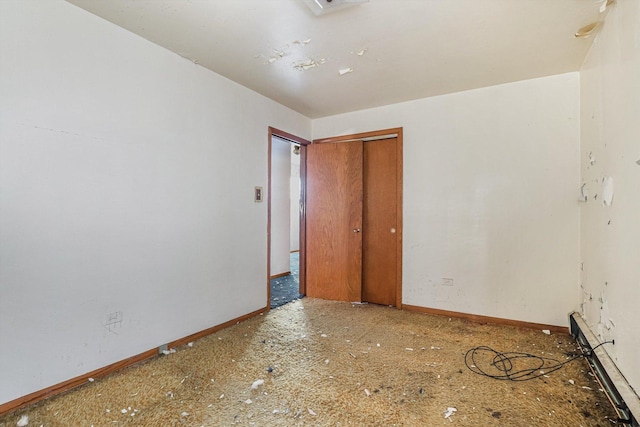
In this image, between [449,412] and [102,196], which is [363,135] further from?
[449,412]

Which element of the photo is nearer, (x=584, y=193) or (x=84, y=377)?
(x=84, y=377)

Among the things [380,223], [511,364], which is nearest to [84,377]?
[511,364]

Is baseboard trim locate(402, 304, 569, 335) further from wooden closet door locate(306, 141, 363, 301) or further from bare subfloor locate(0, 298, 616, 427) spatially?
wooden closet door locate(306, 141, 363, 301)

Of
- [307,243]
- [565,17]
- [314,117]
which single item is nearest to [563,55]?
[565,17]

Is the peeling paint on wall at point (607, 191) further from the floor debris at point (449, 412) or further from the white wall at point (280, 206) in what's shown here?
the white wall at point (280, 206)

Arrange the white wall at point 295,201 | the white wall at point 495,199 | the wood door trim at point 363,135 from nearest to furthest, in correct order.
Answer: the white wall at point 495,199
the wood door trim at point 363,135
the white wall at point 295,201

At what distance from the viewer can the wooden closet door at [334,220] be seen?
3.81 m

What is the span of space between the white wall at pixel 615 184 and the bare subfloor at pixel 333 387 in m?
0.43

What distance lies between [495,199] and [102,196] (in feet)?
11.1

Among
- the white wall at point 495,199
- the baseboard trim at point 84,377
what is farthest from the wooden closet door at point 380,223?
the baseboard trim at point 84,377

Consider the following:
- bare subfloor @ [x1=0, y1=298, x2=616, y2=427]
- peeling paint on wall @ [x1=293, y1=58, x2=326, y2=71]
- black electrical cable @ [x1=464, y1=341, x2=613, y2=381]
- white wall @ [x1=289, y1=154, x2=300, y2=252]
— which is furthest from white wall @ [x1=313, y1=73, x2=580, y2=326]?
white wall @ [x1=289, y1=154, x2=300, y2=252]

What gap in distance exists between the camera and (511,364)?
88.0 inches

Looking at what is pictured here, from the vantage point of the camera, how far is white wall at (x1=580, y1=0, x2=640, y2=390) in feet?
5.18

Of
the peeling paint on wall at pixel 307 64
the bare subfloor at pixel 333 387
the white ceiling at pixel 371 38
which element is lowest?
the bare subfloor at pixel 333 387
